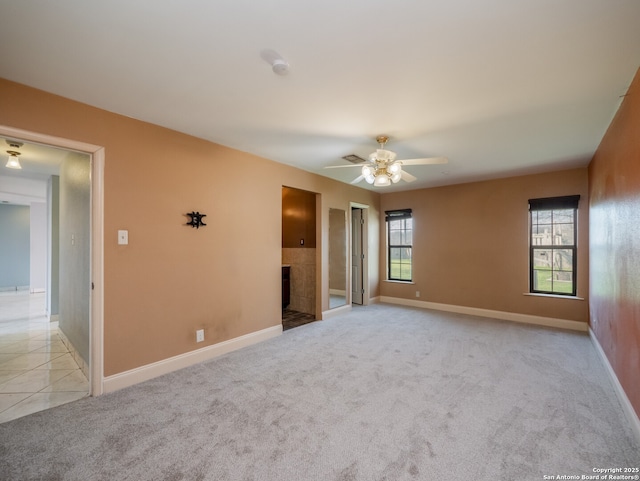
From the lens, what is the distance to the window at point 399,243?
650 centimetres

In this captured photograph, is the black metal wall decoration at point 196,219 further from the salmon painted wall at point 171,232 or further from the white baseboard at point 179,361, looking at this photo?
the white baseboard at point 179,361

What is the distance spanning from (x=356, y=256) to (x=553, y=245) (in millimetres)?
3581

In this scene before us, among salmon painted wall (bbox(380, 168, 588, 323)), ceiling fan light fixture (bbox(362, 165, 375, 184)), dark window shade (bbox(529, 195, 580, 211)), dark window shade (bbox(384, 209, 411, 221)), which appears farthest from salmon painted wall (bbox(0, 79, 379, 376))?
dark window shade (bbox(529, 195, 580, 211))

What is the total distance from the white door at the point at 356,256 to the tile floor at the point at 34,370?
16.0 feet

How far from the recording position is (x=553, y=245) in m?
4.84

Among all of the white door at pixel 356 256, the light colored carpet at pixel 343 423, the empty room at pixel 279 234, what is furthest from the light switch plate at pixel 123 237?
the white door at pixel 356 256

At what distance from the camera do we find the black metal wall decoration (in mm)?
3268

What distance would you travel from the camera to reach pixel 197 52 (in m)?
1.88

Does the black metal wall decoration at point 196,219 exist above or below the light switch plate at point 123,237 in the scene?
above

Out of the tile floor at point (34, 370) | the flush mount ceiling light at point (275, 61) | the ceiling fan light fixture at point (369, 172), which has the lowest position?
the tile floor at point (34, 370)

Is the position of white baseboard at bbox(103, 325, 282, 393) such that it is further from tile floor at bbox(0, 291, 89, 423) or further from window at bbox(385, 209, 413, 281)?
window at bbox(385, 209, 413, 281)

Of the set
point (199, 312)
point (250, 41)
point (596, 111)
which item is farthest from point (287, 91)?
point (596, 111)

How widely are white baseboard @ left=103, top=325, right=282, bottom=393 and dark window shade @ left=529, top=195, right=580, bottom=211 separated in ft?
16.0

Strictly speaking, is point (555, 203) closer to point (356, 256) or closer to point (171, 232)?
point (356, 256)
